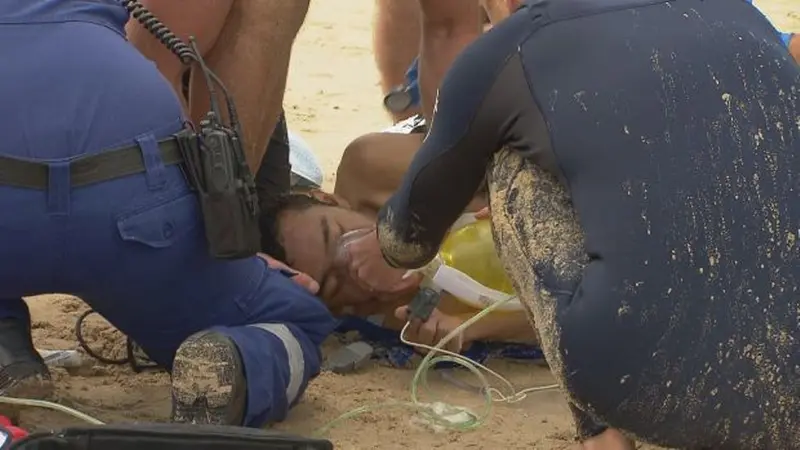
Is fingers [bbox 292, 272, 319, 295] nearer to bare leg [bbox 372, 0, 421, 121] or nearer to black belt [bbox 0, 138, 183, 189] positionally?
black belt [bbox 0, 138, 183, 189]

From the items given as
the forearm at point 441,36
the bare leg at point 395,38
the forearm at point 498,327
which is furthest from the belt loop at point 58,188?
the bare leg at point 395,38

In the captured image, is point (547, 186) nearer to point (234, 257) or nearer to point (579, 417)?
point (579, 417)

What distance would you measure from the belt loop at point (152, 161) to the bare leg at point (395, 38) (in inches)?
76.9

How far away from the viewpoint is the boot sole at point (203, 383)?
2180 mm

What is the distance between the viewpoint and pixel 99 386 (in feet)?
8.43

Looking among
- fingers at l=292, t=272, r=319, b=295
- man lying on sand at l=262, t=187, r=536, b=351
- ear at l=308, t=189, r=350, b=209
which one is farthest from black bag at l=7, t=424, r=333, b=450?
ear at l=308, t=189, r=350, b=209

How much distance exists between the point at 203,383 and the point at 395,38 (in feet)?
6.94

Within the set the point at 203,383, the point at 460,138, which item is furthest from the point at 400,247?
the point at 203,383

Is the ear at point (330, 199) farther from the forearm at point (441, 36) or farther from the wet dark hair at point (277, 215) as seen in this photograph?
the forearm at point (441, 36)

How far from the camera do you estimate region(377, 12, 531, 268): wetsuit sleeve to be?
1.93 meters

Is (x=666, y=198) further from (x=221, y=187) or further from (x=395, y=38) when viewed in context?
(x=395, y=38)

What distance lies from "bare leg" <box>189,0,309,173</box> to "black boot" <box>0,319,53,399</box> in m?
0.76

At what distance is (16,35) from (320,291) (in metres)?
0.96

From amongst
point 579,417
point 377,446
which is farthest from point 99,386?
point 579,417
